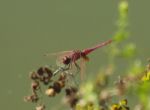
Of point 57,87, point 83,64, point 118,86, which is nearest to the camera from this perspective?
point 118,86

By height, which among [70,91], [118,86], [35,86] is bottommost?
[118,86]

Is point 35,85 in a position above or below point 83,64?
above

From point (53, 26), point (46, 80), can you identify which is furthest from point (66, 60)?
point (53, 26)

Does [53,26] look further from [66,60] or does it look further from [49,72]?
[66,60]

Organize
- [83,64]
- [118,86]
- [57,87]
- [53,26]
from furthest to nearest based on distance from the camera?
[53,26]
[57,87]
[83,64]
[118,86]

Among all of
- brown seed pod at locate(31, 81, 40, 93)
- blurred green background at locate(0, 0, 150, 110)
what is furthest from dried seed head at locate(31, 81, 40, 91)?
blurred green background at locate(0, 0, 150, 110)

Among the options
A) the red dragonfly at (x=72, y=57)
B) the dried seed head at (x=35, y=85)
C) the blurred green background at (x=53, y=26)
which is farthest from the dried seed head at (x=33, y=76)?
the blurred green background at (x=53, y=26)

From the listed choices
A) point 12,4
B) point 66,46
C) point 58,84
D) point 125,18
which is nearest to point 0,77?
point 66,46

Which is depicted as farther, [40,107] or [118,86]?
[40,107]
